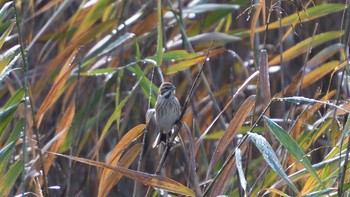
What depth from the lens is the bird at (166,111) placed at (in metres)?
2.37

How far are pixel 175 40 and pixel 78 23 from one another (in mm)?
379

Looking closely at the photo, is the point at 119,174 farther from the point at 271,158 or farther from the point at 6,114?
the point at 271,158

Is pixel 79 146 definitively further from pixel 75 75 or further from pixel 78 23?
pixel 78 23

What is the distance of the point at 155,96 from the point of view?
247 centimetres

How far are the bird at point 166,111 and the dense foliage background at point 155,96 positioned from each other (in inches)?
2.0

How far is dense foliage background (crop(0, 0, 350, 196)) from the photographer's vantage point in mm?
1985

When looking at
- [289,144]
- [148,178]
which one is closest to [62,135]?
[148,178]

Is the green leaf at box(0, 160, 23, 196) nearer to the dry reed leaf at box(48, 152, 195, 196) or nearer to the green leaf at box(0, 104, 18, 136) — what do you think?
the green leaf at box(0, 104, 18, 136)

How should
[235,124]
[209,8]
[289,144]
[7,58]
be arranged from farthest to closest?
[209,8], [7,58], [235,124], [289,144]

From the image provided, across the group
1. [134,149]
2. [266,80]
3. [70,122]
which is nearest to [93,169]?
[70,122]

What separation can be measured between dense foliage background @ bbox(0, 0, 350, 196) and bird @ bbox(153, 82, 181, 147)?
0.16 ft

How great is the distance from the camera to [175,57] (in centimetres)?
229

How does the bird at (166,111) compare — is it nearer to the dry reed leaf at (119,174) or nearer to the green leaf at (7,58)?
the dry reed leaf at (119,174)

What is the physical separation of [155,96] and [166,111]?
0.07 m
